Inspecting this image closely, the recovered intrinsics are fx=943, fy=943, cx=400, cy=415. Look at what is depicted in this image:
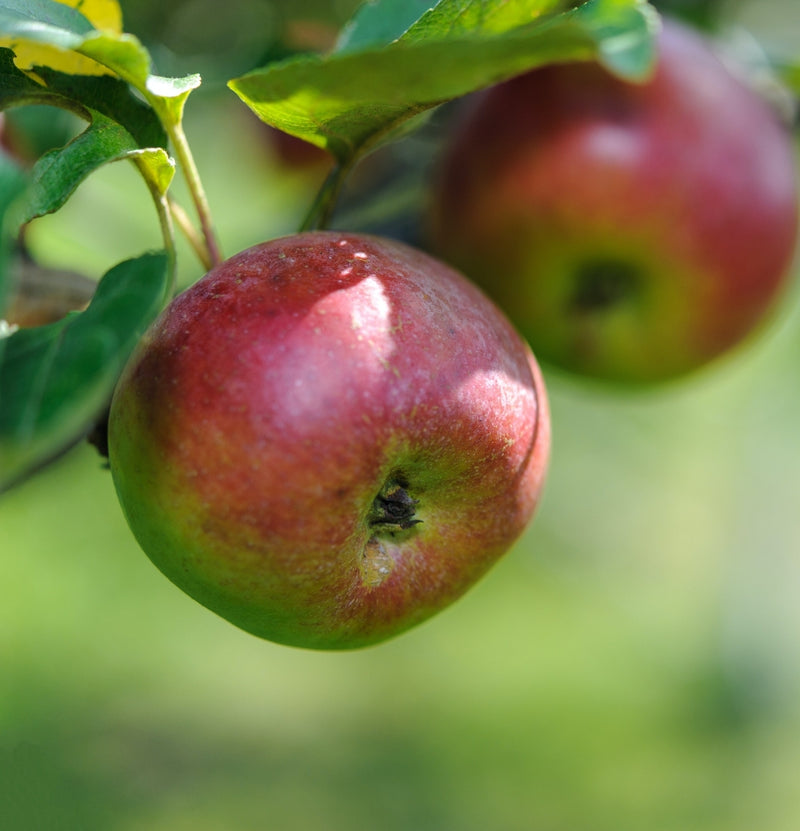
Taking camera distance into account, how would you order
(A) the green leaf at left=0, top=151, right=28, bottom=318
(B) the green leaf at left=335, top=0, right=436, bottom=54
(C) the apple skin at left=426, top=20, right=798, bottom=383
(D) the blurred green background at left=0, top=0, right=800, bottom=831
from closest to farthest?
A: (A) the green leaf at left=0, top=151, right=28, bottom=318
(B) the green leaf at left=335, top=0, right=436, bottom=54
(C) the apple skin at left=426, top=20, right=798, bottom=383
(D) the blurred green background at left=0, top=0, right=800, bottom=831

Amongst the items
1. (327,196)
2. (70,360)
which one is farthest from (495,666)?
(70,360)

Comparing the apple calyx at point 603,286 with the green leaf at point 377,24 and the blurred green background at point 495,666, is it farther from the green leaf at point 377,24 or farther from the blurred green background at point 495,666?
the blurred green background at point 495,666

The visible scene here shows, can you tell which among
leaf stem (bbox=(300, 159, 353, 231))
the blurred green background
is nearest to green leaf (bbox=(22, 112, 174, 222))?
leaf stem (bbox=(300, 159, 353, 231))

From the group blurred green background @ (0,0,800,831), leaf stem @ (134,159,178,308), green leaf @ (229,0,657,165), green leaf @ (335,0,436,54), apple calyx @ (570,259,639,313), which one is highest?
green leaf @ (229,0,657,165)

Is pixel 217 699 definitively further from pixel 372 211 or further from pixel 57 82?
pixel 57 82

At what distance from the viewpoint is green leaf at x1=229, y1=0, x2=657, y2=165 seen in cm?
48

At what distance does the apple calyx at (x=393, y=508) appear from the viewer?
648 millimetres

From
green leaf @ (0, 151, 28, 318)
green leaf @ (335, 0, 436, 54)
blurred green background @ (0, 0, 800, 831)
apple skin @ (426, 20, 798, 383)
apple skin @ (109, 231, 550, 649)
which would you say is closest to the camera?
green leaf @ (0, 151, 28, 318)

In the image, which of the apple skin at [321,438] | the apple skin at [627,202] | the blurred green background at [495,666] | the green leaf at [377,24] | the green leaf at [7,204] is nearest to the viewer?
the green leaf at [7,204]

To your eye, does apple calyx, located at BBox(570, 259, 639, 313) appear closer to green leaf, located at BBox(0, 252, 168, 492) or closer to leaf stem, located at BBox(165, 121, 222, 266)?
leaf stem, located at BBox(165, 121, 222, 266)

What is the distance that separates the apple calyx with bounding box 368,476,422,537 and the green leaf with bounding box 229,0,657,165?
253 millimetres

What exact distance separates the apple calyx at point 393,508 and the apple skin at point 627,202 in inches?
19.9

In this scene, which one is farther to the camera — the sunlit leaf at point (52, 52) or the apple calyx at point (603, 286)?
the apple calyx at point (603, 286)

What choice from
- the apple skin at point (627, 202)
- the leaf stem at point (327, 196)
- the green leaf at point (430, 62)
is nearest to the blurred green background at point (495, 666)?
the apple skin at point (627, 202)
